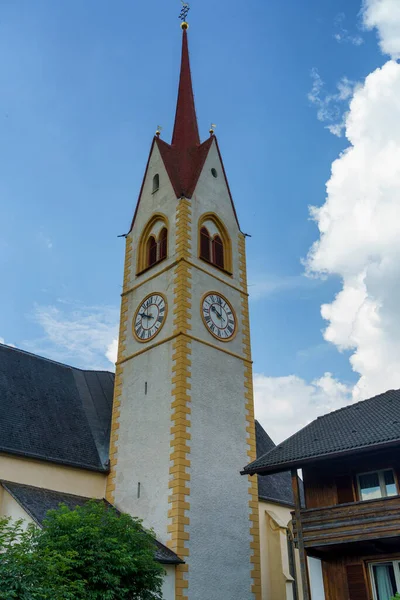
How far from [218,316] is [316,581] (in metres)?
9.91

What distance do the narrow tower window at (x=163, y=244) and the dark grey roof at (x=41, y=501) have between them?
9.86 metres

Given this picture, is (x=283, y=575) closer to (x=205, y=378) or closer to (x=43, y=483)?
(x=205, y=378)

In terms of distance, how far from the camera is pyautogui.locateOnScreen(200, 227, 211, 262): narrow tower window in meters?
25.8

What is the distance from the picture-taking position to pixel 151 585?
1543 centimetres

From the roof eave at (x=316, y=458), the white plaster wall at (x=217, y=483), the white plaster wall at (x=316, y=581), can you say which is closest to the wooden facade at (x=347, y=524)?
the roof eave at (x=316, y=458)

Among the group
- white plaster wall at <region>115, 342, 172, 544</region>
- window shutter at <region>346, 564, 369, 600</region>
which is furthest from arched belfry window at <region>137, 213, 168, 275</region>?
window shutter at <region>346, 564, 369, 600</region>

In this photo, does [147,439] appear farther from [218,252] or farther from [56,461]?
[218,252]

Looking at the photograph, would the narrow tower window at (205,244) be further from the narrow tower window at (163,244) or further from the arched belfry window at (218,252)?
the narrow tower window at (163,244)

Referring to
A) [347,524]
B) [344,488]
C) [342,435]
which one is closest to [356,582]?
[347,524]

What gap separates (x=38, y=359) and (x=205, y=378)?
7260 millimetres

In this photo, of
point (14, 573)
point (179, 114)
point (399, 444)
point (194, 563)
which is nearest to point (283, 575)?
point (194, 563)

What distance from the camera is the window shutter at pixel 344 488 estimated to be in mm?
16672

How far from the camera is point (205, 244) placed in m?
26.2

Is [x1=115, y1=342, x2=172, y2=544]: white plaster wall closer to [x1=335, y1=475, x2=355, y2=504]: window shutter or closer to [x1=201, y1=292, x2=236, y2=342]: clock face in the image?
[x1=201, y1=292, x2=236, y2=342]: clock face
